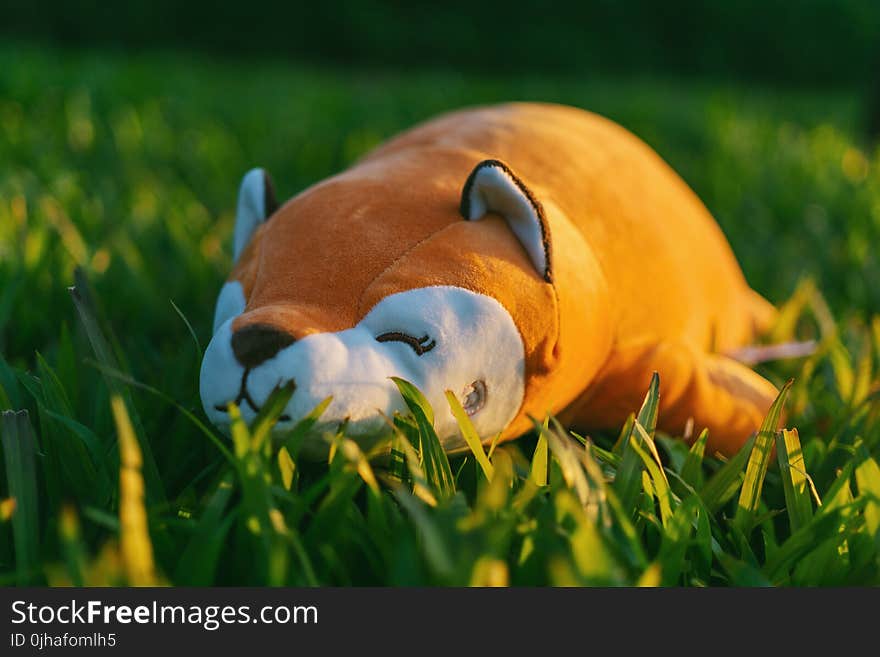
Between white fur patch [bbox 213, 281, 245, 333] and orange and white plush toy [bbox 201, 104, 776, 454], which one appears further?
white fur patch [bbox 213, 281, 245, 333]

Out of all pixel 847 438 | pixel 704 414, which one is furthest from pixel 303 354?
pixel 847 438

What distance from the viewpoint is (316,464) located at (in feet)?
3.48

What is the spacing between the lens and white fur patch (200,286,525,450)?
2.99 ft

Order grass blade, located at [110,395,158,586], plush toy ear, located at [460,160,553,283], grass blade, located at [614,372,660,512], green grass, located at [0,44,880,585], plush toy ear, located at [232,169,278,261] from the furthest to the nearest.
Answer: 1. plush toy ear, located at [232,169,278,261]
2. plush toy ear, located at [460,160,553,283]
3. grass blade, located at [614,372,660,512]
4. green grass, located at [0,44,880,585]
5. grass blade, located at [110,395,158,586]

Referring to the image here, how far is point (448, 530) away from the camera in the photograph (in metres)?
0.77

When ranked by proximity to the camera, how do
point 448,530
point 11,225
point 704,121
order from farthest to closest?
point 704,121, point 11,225, point 448,530

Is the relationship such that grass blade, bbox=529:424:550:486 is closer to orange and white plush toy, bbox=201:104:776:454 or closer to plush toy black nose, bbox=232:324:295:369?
orange and white plush toy, bbox=201:104:776:454

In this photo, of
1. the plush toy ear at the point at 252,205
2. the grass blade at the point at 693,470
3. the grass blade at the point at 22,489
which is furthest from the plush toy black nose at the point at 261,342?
the grass blade at the point at 693,470

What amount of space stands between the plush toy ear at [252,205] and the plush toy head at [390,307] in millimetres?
103

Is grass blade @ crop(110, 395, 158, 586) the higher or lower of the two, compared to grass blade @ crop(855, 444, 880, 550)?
higher

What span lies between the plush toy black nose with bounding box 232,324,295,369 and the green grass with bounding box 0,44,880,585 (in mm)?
70

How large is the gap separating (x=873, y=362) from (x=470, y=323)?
0.92 metres

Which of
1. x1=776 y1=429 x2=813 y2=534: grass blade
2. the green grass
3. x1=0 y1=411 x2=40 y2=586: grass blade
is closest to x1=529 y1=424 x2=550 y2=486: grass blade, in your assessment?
the green grass

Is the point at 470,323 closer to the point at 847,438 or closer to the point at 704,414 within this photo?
the point at 704,414
